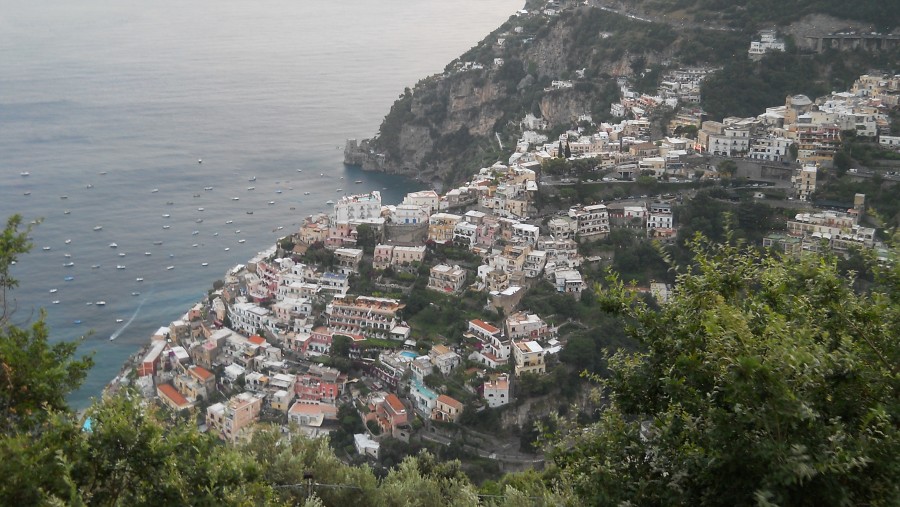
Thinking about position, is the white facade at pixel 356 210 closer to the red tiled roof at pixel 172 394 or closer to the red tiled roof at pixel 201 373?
the red tiled roof at pixel 201 373

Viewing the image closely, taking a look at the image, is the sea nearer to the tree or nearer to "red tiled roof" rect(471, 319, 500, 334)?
the tree

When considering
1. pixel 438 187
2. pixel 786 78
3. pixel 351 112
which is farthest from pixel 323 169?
pixel 786 78

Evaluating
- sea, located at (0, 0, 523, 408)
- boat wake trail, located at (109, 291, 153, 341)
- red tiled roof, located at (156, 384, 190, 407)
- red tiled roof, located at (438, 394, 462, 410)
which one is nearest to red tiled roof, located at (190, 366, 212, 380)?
red tiled roof, located at (156, 384, 190, 407)

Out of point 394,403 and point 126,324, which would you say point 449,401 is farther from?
point 126,324

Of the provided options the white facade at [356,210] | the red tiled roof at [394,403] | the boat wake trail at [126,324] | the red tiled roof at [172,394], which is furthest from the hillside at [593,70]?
the red tiled roof at [172,394]

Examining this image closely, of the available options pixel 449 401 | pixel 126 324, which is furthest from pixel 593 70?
pixel 449 401

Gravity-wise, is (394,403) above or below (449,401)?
below

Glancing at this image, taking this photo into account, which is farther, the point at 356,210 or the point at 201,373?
the point at 356,210
